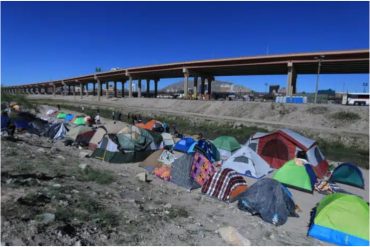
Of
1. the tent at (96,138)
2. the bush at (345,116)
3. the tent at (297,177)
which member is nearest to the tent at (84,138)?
the tent at (96,138)

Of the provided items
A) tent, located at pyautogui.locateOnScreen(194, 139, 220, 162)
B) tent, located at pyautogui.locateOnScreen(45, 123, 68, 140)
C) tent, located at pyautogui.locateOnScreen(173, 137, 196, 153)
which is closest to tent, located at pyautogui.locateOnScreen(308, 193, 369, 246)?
tent, located at pyautogui.locateOnScreen(194, 139, 220, 162)

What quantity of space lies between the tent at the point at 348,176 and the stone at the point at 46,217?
13.6 meters

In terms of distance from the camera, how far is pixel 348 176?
14.5 metres

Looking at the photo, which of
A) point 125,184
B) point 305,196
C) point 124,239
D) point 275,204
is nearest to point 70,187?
point 125,184

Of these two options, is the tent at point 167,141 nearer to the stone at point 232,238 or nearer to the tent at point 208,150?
the tent at point 208,150

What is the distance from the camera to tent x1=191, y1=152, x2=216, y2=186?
41.0ft

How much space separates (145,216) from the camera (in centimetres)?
760

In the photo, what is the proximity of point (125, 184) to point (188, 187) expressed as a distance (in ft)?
9.23

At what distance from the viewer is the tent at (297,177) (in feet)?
41.9

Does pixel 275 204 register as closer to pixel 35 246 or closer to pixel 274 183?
pixel 274 183

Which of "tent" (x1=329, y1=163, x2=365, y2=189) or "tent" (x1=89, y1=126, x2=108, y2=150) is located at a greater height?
"tent" (x1=89, y1=126, x2=108, y2=150)

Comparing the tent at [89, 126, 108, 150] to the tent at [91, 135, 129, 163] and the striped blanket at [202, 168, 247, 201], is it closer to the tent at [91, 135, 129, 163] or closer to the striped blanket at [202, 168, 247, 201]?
the tent at [91, 135, 129, 163]

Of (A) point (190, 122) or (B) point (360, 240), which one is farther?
(A) point (190, 122)

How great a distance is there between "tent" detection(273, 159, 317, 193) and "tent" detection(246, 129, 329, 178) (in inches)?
106
